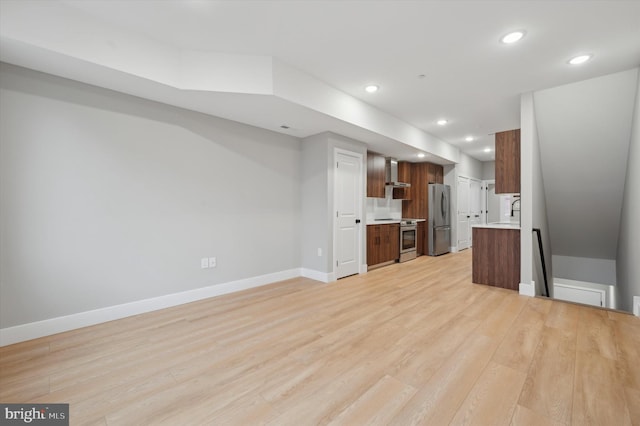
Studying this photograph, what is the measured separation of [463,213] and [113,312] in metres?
7.91

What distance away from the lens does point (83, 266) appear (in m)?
2.75

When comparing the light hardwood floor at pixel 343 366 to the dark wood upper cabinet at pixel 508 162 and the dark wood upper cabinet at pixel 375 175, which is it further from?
the dark wood upper cabinet at pixel 375 175

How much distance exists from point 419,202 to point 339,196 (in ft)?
10.6

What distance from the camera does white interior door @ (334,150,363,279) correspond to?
15.1 ft

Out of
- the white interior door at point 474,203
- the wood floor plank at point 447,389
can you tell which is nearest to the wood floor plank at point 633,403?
the wood floor plank at point 447,389

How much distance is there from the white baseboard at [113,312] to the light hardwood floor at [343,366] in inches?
3.8

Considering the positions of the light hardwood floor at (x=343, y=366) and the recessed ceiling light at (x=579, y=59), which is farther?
the recessed ceiling light at (x=579, y=59)

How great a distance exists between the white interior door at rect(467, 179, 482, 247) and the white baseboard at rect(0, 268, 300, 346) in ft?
21.7

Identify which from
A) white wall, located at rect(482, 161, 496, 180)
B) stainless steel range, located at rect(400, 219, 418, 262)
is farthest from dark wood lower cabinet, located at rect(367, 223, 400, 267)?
white wall, located at rect(482, 161, 496, 180)

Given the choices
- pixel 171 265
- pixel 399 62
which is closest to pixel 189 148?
pixel 171 265

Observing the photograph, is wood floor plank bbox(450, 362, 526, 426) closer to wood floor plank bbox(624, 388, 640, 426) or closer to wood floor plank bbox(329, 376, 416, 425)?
wood floor plank bbox(329, 376, 416, 425)

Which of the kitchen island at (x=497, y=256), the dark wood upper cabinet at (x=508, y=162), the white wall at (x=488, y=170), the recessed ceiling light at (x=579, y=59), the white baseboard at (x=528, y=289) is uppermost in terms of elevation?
the recessed ceiling light at (x=579, y=59)

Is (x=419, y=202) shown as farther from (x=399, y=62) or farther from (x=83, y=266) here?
(x=83, y=266)

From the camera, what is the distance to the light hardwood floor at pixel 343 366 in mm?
1583
